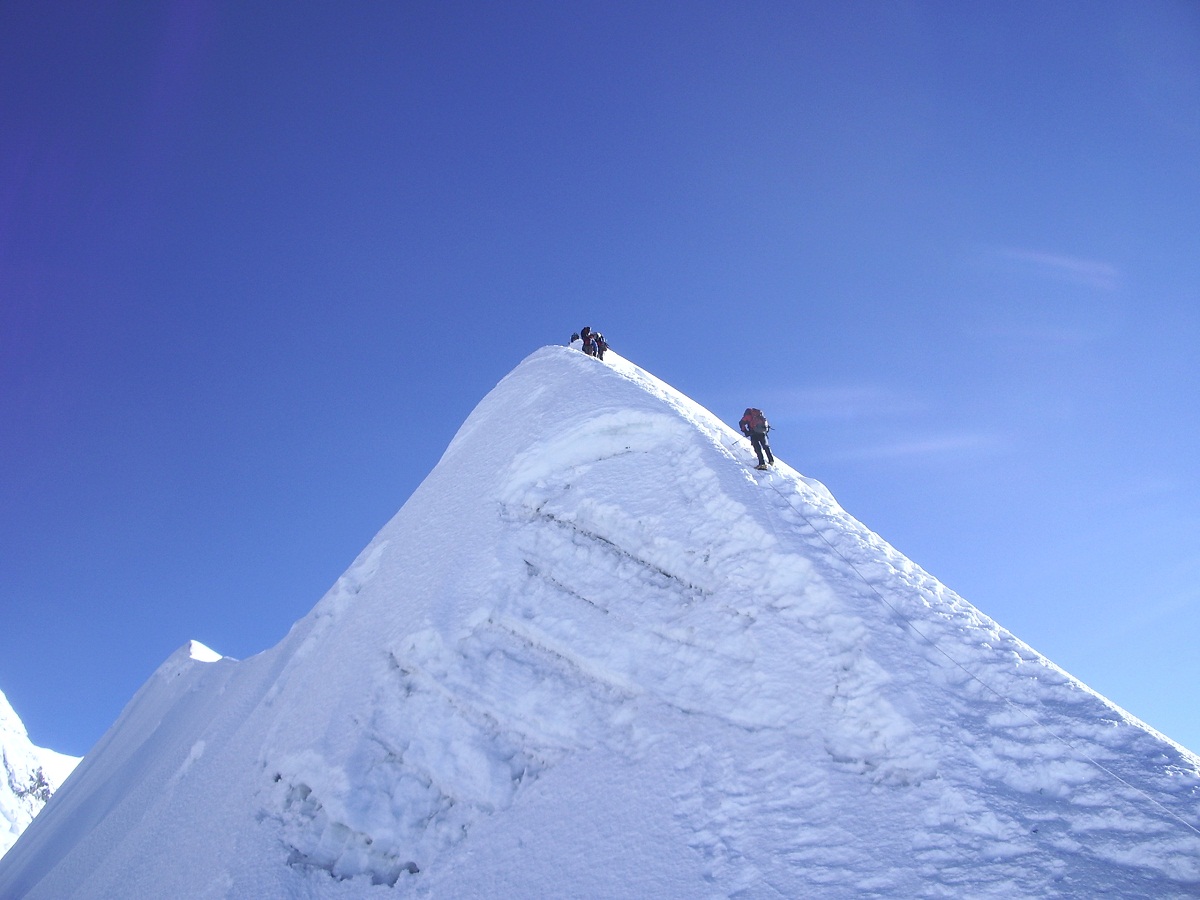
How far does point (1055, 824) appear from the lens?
7133 millimetres

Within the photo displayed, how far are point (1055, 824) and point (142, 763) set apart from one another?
28.9m

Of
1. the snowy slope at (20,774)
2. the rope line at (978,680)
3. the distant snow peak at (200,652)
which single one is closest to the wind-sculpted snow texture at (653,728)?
the rope line at (978,680)

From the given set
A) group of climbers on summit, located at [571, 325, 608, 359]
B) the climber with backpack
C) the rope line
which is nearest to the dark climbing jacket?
the climber with backpack

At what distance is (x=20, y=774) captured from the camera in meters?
91.2

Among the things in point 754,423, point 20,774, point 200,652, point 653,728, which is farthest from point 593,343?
point 20,774

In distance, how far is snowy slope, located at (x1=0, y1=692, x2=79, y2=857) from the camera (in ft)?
271

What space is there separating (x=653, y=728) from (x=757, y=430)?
22.9ft

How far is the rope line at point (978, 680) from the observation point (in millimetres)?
7149

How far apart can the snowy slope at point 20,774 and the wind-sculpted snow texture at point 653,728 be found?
327 ft

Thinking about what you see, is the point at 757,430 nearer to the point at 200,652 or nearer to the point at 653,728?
the point at 653,728

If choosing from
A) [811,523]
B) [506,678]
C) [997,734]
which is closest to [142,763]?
[506,678]

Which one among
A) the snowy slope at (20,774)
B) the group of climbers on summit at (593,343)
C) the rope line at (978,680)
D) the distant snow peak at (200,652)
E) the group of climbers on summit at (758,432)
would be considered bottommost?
the snowy slope at (20,774)

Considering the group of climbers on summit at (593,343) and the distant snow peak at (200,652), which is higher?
the group of climbers on summit at (593,343)

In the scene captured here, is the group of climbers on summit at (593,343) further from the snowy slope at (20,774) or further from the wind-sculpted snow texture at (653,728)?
the snowy slope at (20,774)
